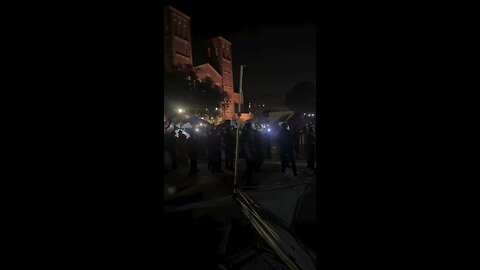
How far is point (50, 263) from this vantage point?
1.63 m

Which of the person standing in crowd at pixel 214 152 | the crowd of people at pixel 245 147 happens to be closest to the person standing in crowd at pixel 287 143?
the crowd of people at pixel 245 147

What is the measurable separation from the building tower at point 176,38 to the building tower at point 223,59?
9793 millimetres

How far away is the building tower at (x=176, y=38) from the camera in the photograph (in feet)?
163

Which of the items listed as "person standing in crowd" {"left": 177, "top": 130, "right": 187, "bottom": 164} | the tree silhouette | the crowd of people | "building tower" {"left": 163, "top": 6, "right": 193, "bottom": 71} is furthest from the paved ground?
"building tower" {"left": 163, "top": 6, "right": 193, "bottom": 71}

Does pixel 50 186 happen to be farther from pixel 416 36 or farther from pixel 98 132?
pixel 416 36

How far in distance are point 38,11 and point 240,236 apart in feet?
13.1

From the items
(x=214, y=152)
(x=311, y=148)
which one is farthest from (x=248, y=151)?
(x=311, y=148)

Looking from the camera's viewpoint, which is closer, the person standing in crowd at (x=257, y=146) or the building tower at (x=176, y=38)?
the person standing in crowd at (x=257, y=146)

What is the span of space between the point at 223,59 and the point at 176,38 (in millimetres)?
14449

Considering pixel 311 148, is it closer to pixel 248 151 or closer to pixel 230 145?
pixel 248 151

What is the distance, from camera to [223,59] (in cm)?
6338

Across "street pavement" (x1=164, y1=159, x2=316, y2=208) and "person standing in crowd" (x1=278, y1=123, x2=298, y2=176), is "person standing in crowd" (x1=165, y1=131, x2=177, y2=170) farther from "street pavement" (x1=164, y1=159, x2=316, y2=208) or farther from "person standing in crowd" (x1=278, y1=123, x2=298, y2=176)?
"person standing in crowd" (x1=278, y1=123, x2=298, y2=176)

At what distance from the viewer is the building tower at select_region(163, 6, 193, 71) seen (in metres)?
49.7

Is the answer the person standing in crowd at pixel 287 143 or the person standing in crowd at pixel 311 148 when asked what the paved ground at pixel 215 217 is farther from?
the person standing in crowd at pixel 311 148
